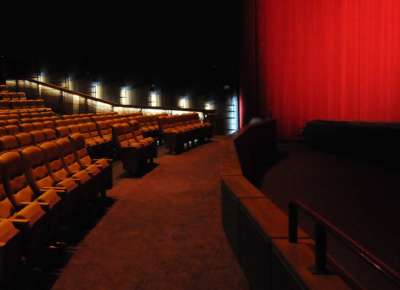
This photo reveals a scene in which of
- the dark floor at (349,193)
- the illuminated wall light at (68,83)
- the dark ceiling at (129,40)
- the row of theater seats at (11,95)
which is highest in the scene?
the dark ceiling at (129,40)

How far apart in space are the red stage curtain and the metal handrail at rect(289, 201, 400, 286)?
19.3 feet

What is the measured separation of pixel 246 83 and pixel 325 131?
111 inches

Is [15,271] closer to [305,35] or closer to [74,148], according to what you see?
[74,148]

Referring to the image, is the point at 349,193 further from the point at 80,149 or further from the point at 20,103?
the point at 20,103

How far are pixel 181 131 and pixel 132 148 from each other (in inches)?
87.0

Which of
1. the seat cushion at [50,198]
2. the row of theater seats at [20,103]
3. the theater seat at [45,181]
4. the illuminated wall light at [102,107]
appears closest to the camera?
the seat cushion at [50,198]

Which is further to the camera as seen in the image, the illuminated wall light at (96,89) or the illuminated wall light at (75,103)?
the illuminated wall light at (96,89)

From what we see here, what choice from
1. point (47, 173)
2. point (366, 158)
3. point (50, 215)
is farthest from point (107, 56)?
point (50, 215)

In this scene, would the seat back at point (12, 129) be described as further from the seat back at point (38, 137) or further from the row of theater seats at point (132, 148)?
the row of theater seats at point (132, 148)

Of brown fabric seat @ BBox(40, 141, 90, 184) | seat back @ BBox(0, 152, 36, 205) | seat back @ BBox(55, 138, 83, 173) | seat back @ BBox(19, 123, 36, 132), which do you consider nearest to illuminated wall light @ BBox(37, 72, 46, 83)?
seat back @ BBox(19, 123, 36, 132)

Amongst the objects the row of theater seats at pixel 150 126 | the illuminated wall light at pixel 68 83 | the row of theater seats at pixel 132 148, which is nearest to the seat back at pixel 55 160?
the row of theater seats at pixel 132 148

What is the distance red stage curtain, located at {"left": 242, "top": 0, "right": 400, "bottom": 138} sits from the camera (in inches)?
281

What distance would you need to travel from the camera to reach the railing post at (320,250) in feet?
4.35

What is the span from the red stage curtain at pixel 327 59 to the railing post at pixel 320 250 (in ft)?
20.1
